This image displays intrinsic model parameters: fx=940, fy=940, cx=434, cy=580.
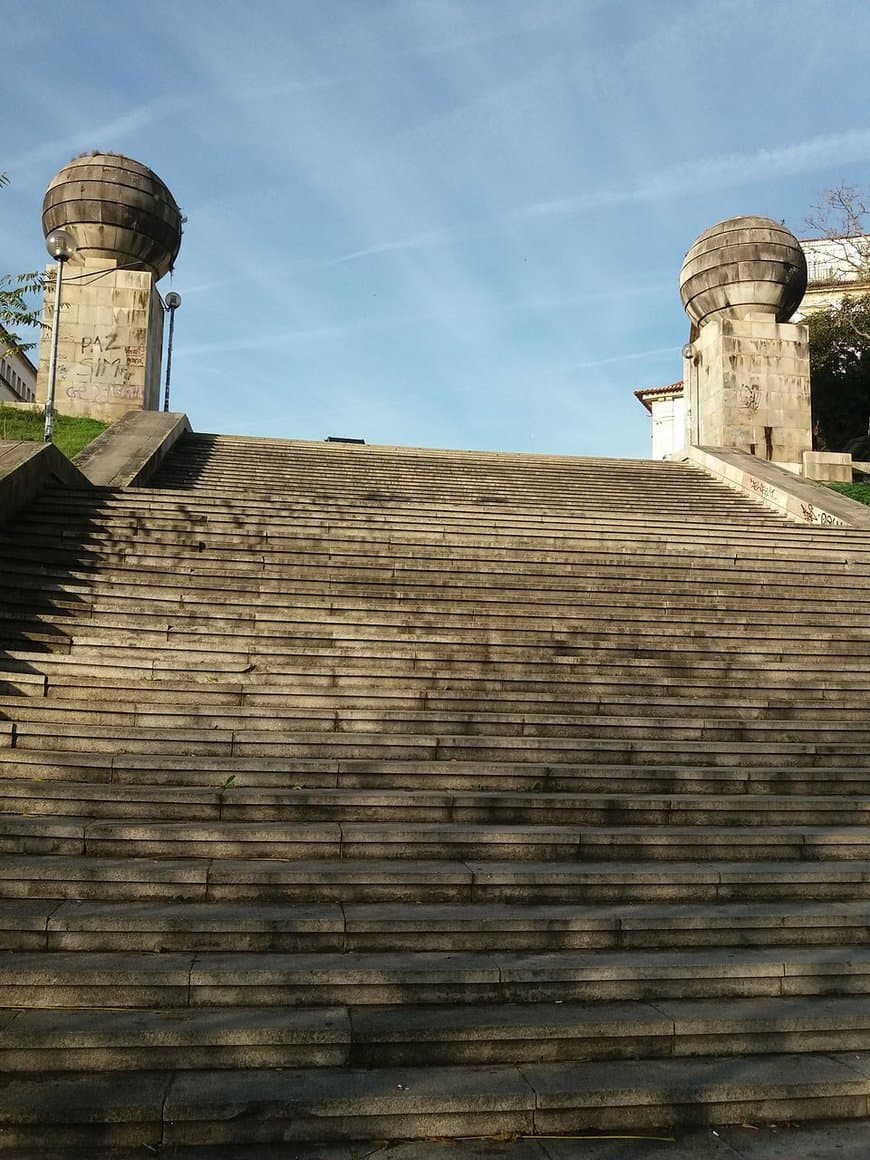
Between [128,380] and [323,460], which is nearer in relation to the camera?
[323,460]


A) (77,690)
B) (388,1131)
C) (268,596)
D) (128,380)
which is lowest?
(388,1131)

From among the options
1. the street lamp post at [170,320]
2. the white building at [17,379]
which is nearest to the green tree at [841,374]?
the street lamp post at [170,320]

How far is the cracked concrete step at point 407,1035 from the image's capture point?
3609 millimetres

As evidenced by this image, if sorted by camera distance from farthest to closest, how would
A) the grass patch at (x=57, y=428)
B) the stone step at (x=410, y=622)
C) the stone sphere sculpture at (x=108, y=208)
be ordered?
the stone sphere sculpture at (x=108, y=208)
the grass patch at (x=57, y=428)
the stone step at (x=410, y=622)

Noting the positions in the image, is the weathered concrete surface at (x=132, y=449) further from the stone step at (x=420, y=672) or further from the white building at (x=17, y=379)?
the white building at (x=17, y=379)

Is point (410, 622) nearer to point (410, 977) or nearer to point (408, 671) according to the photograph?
point (408, 671)

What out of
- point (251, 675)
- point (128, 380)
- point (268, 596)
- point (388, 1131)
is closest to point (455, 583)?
point (268, 596)

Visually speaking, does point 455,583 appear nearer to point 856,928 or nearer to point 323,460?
point 856,928

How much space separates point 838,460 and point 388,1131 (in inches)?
693

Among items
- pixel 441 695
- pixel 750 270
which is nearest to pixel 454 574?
pixel 441 695

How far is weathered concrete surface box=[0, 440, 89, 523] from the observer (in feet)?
27.8

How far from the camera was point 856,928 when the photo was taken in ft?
15.8

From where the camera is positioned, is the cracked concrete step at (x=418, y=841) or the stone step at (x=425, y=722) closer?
the cracked concrete step at (x=418, y=841)

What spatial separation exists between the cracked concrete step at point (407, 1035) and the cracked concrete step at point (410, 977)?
2.6 inches
